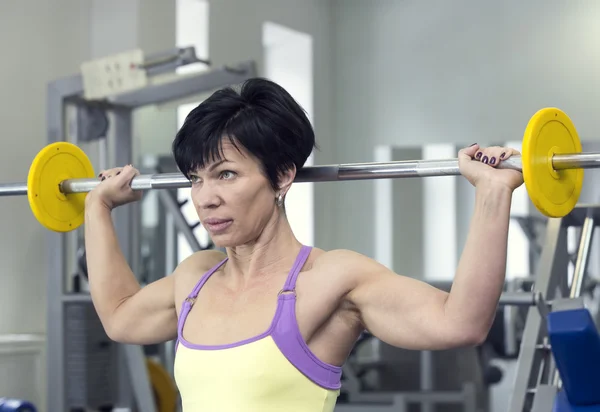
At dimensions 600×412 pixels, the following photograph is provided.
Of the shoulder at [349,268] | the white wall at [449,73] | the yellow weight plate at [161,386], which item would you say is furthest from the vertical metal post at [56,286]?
the white wall at [449,73]

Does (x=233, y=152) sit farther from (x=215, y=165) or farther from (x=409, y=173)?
(x=409, y=173)

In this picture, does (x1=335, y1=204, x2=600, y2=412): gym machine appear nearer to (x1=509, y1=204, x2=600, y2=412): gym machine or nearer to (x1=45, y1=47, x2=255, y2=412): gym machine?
(x1=509, y1=204, x2=600, y2=412): gym machine

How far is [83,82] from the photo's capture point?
3.30 metres

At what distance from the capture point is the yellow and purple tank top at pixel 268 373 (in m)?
1.27

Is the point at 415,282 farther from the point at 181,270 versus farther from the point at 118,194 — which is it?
the point at 118,194

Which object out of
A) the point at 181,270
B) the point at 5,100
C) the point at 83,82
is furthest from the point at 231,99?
the point at 5,100

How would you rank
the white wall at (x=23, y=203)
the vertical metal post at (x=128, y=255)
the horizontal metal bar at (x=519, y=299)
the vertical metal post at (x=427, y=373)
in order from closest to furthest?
the horizontal metal bar at (x=519, y=299) < the vertical metal post at (x=128, y=255) < the white wall at (x=23, y=203) < the vertical metal post at (x=427, y=373)

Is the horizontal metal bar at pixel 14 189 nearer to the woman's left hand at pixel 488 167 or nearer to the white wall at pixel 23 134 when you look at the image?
the woman's left hand at pixel 488 167

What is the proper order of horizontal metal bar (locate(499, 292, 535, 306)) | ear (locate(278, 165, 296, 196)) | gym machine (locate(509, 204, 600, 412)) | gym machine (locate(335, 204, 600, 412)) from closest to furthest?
ear (locate(278, 165, 296, 196)) → gym machine (locate(335, 204, 600, 412)) → gym machine (locate(509, 204, 600, 412)) → horizontal metal bar (locate(499, 292, 535, 306))

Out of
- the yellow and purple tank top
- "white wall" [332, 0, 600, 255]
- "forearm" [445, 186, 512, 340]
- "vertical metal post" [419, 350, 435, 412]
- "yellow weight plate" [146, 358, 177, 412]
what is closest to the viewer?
"forearm" [445, 186, 512, 340]

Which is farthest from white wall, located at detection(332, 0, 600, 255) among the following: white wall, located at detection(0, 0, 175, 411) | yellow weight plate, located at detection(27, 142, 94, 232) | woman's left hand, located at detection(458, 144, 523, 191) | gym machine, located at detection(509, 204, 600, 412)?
woman's left hand, located at detection(458, 144, 523, 191)

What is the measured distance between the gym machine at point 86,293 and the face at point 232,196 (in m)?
1.96

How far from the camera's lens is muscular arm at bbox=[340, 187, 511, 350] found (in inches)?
45.2

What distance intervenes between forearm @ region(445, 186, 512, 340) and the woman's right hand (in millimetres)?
731
